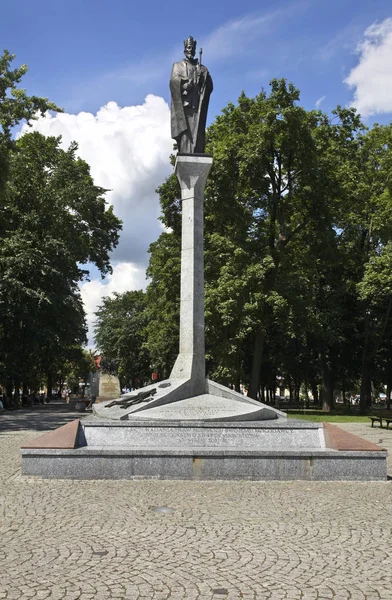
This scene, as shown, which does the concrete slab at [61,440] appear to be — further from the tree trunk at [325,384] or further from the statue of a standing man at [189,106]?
the tree trunk at [325,384]

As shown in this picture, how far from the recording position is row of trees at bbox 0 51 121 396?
26203 millimetres

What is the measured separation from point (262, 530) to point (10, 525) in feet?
9.38

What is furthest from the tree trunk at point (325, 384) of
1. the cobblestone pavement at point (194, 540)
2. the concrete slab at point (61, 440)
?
the concrete slab at point (61, 440)

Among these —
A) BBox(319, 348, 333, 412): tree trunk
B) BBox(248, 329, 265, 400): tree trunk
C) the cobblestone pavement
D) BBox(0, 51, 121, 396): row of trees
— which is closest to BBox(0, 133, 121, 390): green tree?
BBox(0, 51, 121, 396): row of trees

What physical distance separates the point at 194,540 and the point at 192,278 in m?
7.45

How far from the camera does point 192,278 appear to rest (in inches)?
502

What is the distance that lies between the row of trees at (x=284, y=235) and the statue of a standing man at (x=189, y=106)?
1263 cm

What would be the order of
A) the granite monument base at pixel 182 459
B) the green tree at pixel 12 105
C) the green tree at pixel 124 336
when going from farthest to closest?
the green tree at pixel 124 336
the green tree at pixel 12 105
the granite monument base at pixel 182 459

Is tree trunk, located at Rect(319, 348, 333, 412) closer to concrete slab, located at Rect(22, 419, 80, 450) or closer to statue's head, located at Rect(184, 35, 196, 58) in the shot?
statue's head, located at Rect(184, 35, 196, 58)

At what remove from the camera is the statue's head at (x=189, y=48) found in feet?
45.9

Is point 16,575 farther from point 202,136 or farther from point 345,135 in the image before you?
point 345,135

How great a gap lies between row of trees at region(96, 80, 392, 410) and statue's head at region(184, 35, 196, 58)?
13.2 m

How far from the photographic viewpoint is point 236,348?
27.8m

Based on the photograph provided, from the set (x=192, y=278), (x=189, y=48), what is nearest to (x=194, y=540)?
(x=192, y=278)
